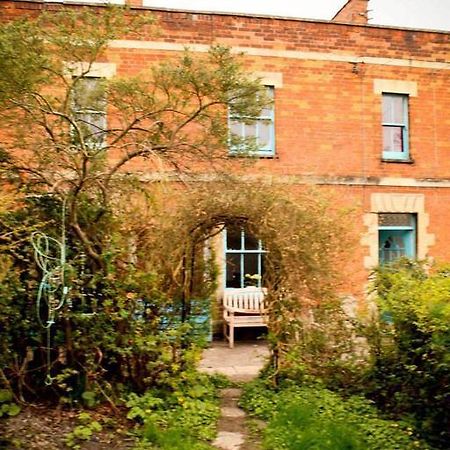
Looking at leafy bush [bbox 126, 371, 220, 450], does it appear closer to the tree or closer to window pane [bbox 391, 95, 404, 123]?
the tree

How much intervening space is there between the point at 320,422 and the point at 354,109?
9052 millimetres

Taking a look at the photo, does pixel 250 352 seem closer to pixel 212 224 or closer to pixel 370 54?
pixel 212 224

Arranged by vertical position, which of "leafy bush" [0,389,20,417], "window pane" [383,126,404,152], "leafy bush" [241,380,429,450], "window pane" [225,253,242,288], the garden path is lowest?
the garden path

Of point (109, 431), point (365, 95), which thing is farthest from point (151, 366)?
point (365, 95)

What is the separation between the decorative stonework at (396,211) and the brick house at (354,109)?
2 cm

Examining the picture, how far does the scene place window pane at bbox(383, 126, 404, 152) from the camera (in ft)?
42.8

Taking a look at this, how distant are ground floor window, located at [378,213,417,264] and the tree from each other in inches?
298

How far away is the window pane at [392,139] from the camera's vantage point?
13.0 metres

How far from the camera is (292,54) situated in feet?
40.4

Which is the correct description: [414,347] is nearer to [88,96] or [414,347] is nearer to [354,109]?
[88,96]

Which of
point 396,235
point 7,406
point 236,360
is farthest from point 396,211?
point 7,406

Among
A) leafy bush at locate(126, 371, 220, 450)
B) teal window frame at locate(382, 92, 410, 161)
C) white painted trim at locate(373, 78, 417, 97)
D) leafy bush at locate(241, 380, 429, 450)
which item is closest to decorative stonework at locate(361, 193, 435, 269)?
teal window frame at locate(382, 92, 410, 161)

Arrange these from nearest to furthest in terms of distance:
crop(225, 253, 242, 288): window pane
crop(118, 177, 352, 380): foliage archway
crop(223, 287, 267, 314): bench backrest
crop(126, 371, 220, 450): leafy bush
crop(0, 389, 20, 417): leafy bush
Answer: crop(126, 371, 220, 450): leafy bush → crop(0, 389, 20, 417): leafy bush → crop(118, 177, 352, 380): foliage archway → crop(223, 287, 267, 314): bench backrest → crop(225, 253, 242, 288): window pane

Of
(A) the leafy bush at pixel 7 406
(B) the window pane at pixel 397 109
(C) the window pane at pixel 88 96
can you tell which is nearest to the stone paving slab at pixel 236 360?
(A) the leafy bush at pixel 7 406
